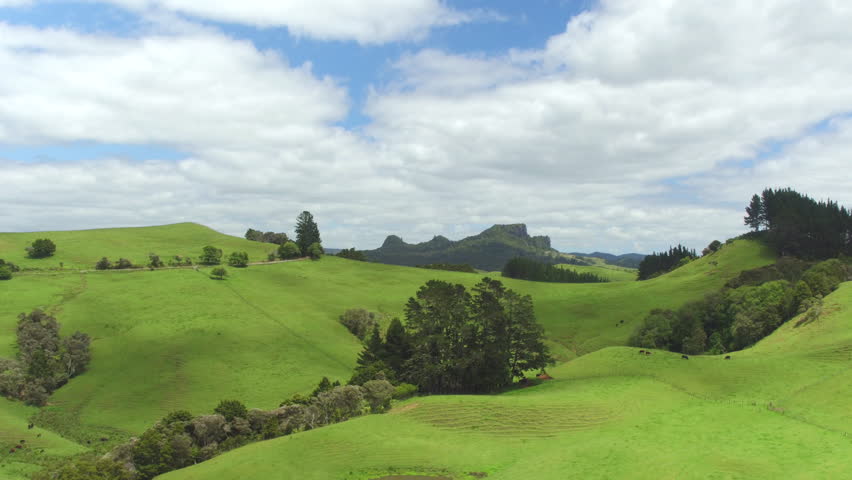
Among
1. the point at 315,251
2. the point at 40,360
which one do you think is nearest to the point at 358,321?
the point at 40,360

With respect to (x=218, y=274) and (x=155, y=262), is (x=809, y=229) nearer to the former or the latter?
(x=218, y=274)

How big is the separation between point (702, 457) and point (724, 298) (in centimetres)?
9214

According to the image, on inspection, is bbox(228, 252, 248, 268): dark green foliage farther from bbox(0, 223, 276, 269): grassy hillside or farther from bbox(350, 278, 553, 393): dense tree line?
bbox(350, 278, 553, 393): dense tree line

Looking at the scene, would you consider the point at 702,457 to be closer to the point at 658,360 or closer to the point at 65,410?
the point at 658,360

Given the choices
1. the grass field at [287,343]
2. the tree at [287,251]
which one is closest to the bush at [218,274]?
the grass field at [287,343]

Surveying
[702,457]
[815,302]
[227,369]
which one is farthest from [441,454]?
[815,302]

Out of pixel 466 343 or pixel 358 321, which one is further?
pixel 358 321

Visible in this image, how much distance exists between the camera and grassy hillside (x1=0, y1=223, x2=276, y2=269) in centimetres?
13088

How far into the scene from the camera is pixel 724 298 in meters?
108

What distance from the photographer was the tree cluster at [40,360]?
223ft

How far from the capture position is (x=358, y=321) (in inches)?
4390

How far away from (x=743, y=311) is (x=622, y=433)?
71212 millimetres

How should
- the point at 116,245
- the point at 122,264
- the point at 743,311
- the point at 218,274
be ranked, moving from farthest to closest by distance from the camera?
the point at 116,245 < the point at 122,264 < the point at 218,274 < the point at 743,311

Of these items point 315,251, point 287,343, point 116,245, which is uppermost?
point 315,251
